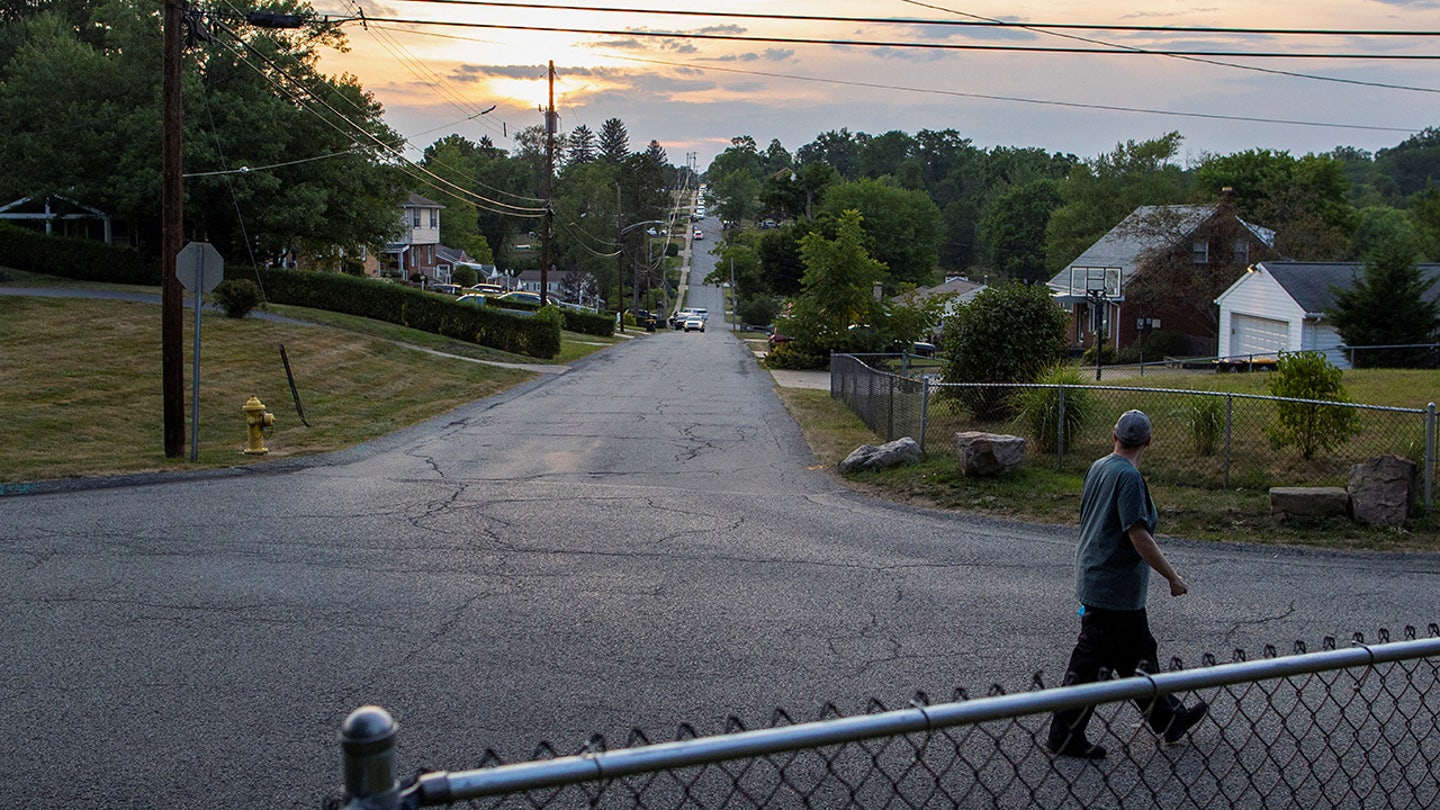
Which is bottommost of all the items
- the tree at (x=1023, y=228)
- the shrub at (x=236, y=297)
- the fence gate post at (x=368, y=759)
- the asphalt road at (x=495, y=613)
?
the asphalt road at (x=495, y=613)

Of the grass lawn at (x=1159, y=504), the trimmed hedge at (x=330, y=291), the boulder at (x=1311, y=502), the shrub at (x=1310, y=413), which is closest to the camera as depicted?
the grass lawn at (x=1159, y=504)

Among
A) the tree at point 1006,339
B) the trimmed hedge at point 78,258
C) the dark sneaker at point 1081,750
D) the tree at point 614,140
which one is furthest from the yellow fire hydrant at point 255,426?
the tree at point 614,140

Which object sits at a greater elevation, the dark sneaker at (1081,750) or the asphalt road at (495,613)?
the dark sneaker at (1081,750)

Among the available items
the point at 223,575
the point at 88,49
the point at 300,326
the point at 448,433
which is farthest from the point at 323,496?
the point at 88,49

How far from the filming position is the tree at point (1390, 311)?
111 feet

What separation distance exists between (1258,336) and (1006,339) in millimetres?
27705

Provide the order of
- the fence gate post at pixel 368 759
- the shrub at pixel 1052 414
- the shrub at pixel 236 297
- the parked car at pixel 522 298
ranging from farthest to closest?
the parked car at pixel 522 298
the shrub at pixel 236 297
the shrub at pixel 1052 414
the fence gate post at pixel 368 759

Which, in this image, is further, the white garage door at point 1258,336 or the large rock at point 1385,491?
the white garage door at point 1258,336

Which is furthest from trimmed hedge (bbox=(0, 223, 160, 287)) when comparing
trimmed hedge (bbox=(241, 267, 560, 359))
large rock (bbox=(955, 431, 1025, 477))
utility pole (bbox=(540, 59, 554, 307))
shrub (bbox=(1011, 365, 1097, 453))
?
large rock (bbox=(955, 431, 1025, 477))

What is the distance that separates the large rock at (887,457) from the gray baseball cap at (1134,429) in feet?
33.2

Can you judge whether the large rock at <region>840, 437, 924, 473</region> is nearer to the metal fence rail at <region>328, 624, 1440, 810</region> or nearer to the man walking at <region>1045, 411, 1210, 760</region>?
the metal fence rail at <region>328, 624, 1440, 810</region>

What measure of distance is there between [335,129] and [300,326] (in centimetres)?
1131

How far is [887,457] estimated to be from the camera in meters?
16.2

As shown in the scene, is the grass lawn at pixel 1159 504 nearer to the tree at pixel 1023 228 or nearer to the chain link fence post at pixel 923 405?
the chain link fence post at pixel 923 405
